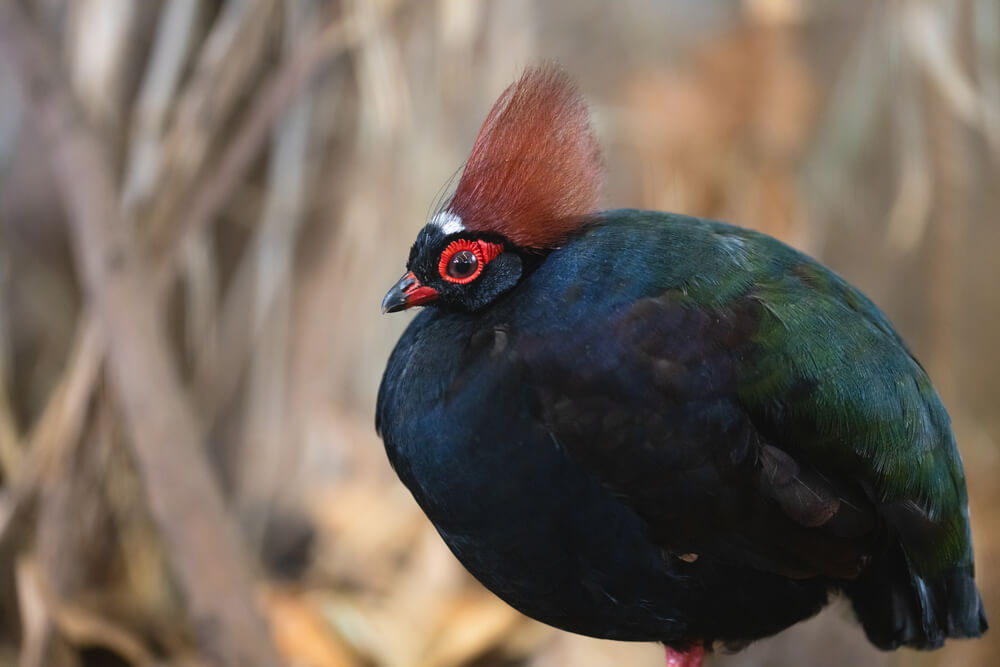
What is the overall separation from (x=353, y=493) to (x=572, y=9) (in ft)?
4.53

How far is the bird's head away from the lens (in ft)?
3.72

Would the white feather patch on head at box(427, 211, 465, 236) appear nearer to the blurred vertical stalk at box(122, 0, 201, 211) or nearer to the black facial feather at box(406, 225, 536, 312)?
the black facial feather at box(406, 225, 536, 312)

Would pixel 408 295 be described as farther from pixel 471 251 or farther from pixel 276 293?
pixel 276 293

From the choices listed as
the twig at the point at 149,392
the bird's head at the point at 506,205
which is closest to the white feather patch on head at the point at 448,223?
the bird's head at the point at 506,205

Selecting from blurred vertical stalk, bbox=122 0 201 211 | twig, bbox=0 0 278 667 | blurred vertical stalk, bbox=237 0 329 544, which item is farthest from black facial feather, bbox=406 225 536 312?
blurred vertical stalk, bbox=237 0 329 544

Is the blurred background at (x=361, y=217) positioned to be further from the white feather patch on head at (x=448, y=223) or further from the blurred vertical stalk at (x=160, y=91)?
the white feather patch on head at (x=448, y=223)

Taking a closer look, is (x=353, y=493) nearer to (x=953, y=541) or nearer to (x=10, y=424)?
(x=10, y=424)

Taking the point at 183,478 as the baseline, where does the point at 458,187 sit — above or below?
above

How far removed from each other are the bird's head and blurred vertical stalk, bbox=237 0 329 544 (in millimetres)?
1360

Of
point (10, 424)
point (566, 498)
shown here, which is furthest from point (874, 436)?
point (10, 424)

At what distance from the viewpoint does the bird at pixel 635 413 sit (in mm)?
1056

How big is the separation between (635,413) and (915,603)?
1.76 feet

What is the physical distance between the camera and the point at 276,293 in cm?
259

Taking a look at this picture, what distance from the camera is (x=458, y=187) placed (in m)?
1.14
